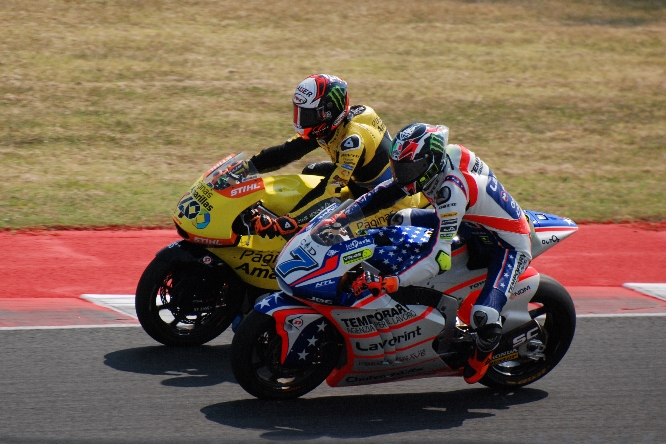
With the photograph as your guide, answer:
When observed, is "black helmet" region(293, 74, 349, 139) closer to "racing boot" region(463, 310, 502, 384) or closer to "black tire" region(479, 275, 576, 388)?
"black tire" region(479, 275, 576, 388)

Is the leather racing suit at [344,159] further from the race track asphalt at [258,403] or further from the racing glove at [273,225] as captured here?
the race track asphalt at [258,403]

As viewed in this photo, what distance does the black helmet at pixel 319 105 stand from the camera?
6934 millimetres

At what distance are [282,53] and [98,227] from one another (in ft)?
28.6

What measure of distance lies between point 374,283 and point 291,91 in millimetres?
11355

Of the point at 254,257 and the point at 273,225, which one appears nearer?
the point at 273,225

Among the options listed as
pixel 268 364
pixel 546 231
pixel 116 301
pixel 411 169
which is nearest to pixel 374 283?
pixel 411 169

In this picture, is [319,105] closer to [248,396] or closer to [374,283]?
[374,283]

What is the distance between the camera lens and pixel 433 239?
543cm

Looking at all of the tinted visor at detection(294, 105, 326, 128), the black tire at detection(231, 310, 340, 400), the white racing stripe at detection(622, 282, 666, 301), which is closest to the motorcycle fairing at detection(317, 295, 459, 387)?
the black tire at detection(231, 310, 340, 400)

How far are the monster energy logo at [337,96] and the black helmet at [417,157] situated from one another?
59.1 inches

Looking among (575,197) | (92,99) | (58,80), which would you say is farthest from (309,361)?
(58,80)

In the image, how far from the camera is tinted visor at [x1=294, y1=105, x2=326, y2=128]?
6.95 meters

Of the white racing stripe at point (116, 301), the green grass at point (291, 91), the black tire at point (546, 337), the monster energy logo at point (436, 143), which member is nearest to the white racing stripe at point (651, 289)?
the green grass at point (291, 91)

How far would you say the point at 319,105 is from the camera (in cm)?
694
